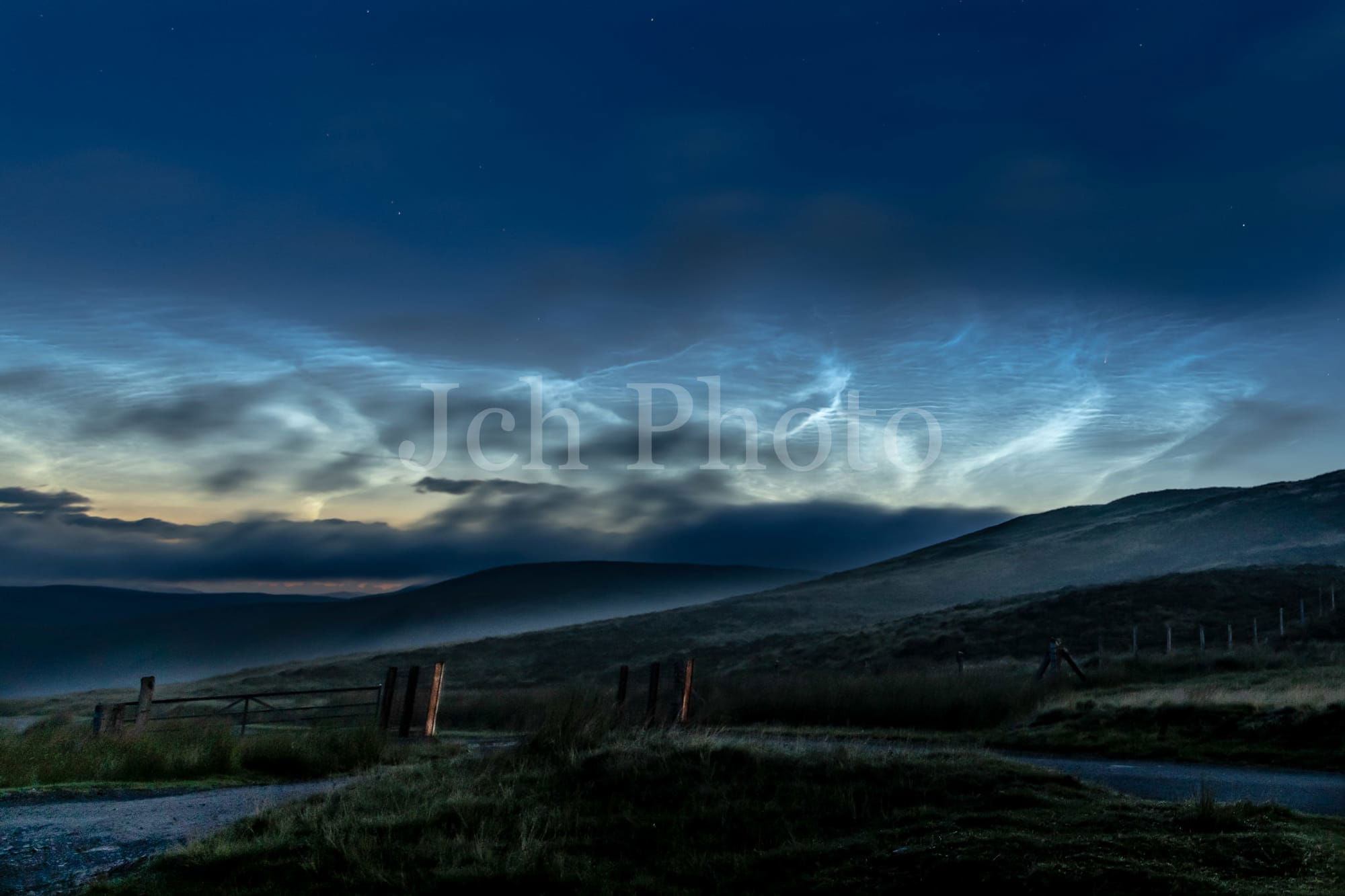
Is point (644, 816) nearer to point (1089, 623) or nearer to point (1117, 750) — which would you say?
point (1117, 750)

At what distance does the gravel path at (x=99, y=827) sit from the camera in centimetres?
915

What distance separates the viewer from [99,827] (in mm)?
11328

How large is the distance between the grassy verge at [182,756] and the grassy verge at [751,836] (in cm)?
608

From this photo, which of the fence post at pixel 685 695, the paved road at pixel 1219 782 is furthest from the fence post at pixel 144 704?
the paved road at pixel 1219 782

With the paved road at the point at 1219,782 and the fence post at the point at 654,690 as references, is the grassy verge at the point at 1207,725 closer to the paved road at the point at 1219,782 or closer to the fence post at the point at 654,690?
the paved road at the point at 1219,782

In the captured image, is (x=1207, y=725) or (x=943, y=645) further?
(x=943, y=645)

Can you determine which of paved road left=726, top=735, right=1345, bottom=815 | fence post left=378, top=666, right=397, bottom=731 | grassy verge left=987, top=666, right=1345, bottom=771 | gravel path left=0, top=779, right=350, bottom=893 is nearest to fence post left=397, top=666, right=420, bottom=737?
fence post left=378, top=666, right=397, bottom=731

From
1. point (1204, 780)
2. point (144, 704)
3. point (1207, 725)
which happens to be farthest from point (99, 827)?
point (1207, 725)

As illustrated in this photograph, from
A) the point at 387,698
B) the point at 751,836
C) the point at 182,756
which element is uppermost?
the point at 751,836

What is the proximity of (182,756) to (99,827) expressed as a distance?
6.22 m

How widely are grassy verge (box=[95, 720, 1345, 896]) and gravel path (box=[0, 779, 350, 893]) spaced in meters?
0.69

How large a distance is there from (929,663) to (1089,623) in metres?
13.6

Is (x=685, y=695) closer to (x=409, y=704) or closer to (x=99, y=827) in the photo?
(x=409, y=704)

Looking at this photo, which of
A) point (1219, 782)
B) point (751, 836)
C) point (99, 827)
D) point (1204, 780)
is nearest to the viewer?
point (751, 836)
